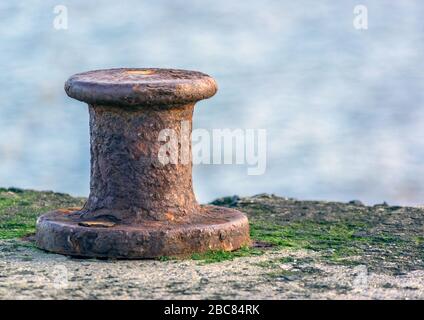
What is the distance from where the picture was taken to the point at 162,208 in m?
5.08

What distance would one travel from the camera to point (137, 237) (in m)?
4.85

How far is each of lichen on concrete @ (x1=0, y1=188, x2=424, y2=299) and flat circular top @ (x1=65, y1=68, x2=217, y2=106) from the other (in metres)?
0.68

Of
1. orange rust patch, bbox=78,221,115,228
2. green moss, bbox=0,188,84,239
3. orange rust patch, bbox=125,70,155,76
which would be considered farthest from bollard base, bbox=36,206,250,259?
orange rust patch, bbox=125,70,155,76

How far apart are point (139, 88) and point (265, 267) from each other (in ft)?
3.02

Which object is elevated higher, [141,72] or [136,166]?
[141,72]

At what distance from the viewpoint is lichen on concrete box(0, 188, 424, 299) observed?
437 cm

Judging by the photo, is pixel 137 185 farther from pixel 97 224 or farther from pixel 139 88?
pixel 139 88

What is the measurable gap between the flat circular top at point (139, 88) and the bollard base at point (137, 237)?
53cm

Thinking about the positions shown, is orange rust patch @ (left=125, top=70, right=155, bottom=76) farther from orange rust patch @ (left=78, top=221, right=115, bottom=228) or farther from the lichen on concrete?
the lichen on concrete

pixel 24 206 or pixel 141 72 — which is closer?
pixel 141 72

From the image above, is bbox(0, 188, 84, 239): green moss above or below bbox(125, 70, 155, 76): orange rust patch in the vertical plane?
below

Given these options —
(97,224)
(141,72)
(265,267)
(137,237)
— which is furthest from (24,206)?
(265,267)
